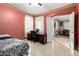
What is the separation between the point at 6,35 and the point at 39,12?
76 centimetres

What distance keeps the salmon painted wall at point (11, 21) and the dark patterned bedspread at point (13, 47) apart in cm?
13

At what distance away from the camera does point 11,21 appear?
1.71 m

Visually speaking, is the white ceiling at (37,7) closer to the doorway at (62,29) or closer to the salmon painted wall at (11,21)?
the salmon painted wall at (11,21)

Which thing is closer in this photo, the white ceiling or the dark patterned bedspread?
the dark patterned bedspread

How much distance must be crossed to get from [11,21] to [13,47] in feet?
1.62

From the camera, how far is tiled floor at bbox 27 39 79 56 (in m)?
1.67

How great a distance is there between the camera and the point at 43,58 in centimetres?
165

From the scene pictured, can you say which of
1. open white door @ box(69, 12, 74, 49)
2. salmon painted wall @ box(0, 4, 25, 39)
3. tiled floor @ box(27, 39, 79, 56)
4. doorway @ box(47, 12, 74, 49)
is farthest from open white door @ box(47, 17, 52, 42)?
salmon painted wall @ box(0, 4, 25, 39)

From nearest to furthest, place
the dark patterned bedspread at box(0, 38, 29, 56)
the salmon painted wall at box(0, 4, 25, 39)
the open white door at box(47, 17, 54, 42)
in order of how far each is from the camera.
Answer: the dark patterned bedspread at box(0, 38, 29, 56)
the salmon painted wall at box(0, 4, 25, 39)
the open white door at box(47, 17, 54, 42)

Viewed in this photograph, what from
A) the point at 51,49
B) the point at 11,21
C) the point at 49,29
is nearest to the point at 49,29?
the point at 49,29

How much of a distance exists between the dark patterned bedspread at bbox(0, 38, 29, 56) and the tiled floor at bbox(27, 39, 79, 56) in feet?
0.40

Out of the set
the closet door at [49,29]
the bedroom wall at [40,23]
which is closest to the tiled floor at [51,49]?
the closet door at [49,29]

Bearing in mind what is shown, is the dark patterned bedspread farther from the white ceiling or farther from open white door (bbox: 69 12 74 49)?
open white door (bbox: 69 12 74 49)

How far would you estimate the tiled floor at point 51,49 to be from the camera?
1669 mm
